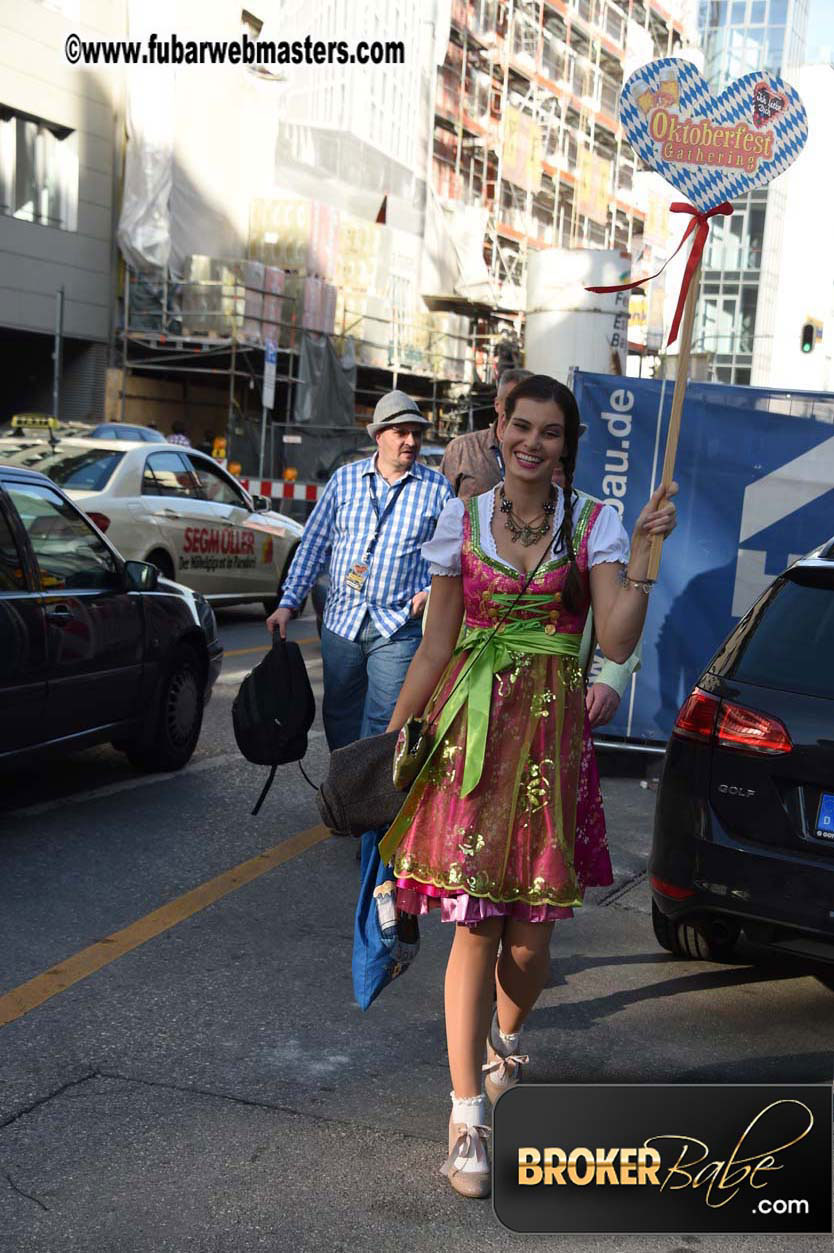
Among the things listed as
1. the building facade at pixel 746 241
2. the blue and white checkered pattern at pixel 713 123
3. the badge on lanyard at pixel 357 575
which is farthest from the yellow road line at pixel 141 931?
the building facade at pixel 746 241

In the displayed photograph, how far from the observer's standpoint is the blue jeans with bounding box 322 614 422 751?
5.95 meters

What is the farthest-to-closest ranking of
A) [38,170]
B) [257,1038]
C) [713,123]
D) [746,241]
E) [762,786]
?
[746,241] → [38,170] → [713,123] → [762,786] → [257,1038]

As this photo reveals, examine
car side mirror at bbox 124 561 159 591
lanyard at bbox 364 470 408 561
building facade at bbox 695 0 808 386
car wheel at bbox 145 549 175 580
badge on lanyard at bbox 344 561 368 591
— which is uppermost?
building facade at bbox 695 0 808 386

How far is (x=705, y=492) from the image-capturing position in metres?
8.07

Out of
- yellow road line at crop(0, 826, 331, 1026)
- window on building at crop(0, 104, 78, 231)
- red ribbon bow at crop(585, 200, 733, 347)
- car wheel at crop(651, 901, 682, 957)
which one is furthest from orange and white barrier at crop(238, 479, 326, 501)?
red ribbon bow at crop(585, 200, 733, 347)

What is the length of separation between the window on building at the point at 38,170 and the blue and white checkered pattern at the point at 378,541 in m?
24.3

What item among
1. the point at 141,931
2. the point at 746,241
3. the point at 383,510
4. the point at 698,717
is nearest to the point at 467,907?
the point at 698,717

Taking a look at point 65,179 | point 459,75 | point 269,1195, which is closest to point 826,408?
point 269,1195

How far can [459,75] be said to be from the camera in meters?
46.8

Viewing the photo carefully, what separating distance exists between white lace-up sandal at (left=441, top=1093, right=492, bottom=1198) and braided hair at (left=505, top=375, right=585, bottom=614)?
3.79ft

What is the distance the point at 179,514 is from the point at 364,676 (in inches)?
294

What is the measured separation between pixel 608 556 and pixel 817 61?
85.9m

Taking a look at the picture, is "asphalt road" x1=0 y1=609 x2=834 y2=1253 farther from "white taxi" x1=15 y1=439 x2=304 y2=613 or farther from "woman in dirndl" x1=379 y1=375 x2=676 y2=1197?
"white taxi" x1=15 y1=439 x2=304 y2=613

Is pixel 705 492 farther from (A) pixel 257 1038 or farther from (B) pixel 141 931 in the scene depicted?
(A) pixel 257 1038
